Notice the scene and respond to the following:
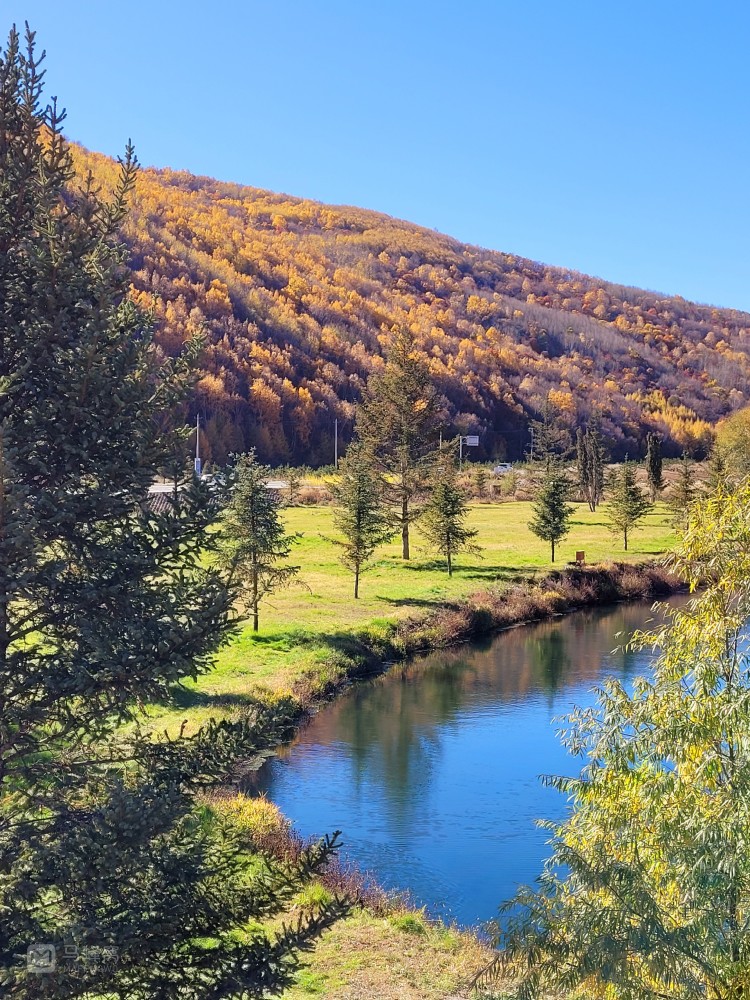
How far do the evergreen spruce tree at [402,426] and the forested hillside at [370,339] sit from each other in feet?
131

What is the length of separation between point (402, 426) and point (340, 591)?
14.8 m

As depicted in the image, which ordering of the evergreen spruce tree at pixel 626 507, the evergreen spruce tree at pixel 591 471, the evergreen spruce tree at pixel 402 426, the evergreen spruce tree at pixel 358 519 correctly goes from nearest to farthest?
the evergreen spruce tree at pixel 358 519
the evergreen spruce tree at pixel 402 426
the evergreen spruce tree at pixel 626 507
the evergreen spruce tree at pixel 591 471

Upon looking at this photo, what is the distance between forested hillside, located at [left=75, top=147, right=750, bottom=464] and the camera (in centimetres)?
11138

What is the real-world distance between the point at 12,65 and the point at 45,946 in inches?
303

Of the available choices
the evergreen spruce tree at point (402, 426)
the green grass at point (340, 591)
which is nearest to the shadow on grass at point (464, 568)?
the green grass at point (340, 591)

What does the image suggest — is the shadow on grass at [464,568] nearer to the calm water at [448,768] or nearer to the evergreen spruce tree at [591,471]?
the calm water at [448,768]

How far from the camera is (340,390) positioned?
122 meters

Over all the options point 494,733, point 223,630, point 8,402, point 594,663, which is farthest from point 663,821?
point 594,663

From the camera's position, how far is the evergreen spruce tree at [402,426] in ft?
171

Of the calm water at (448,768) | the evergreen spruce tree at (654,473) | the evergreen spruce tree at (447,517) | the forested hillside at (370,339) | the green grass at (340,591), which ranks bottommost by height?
the calm water at (448,768)

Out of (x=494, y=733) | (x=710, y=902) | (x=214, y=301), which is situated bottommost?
(x=494, y=733)

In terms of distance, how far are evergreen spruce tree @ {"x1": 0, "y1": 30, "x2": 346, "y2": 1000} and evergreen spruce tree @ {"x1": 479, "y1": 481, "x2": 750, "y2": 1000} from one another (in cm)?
276

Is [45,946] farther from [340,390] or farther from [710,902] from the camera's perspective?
[340,390]

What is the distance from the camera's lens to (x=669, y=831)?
9.64 metres
